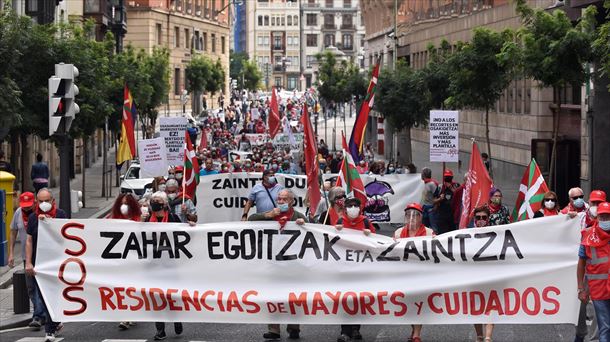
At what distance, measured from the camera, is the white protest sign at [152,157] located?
25.6 m

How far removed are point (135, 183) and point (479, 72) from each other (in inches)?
358

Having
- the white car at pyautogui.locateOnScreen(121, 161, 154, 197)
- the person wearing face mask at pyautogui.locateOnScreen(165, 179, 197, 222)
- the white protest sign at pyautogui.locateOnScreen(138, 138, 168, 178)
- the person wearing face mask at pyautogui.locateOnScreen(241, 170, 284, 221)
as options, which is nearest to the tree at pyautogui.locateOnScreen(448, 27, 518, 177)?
the white car at pyautogui.locateOnScreen(121, 161, 154, 197)

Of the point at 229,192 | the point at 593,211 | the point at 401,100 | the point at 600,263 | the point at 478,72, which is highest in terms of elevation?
the point at 478,72

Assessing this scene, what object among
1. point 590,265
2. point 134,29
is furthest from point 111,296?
point 134,29

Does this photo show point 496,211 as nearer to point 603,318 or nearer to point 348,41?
point 603,318

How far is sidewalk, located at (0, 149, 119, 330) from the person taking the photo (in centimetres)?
1518

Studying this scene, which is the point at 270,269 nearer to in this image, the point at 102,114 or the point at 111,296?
the point at 111,296

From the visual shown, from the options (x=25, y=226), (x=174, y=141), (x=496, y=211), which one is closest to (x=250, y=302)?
(x=25, y=226)

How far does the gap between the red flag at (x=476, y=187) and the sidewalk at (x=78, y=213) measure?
573cm

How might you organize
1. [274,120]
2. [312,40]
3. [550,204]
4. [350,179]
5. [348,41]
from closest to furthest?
[550,204] < [350,179] < [274,120] < [348,41] < [312,40]

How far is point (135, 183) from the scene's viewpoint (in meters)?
32.7

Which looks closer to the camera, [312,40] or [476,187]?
[476,187]

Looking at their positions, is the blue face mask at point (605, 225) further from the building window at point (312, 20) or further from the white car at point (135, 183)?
the building window at point (312, 20)

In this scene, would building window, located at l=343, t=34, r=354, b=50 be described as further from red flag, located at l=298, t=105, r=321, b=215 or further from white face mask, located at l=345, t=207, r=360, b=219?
white face mask, located at l=345, t=207, r=360, b=219
